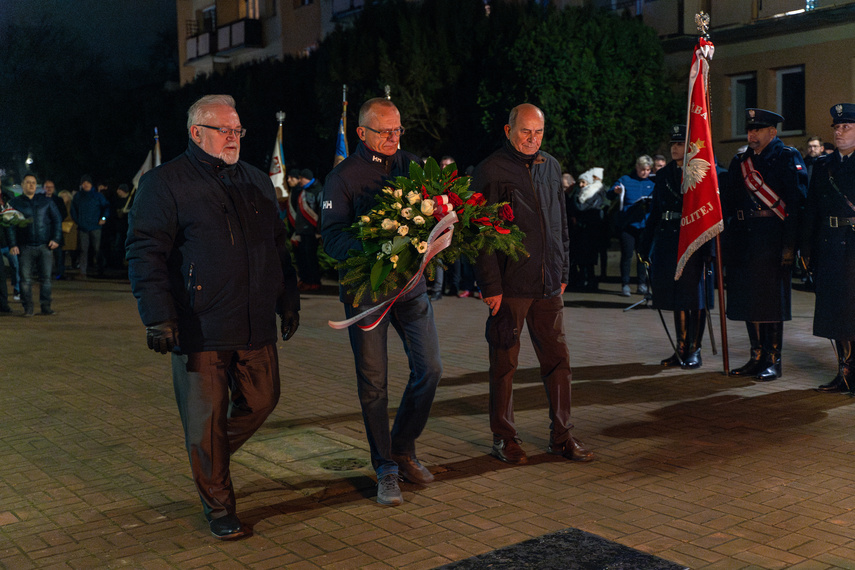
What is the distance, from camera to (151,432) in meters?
6.69

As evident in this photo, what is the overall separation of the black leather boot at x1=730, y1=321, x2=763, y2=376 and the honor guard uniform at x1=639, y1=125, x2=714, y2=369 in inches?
18.9

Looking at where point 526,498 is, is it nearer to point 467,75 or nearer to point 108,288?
point 108,288

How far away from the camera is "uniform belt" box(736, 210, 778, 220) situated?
26.6 ft

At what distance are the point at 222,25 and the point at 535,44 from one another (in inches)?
1083

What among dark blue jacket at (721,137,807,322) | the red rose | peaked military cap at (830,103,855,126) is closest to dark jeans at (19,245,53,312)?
dark blue jacket at (721,137,807,322)

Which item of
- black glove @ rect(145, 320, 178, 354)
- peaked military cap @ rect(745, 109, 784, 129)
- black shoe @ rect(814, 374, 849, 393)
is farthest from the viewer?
peaked military cap @ rect(745, 109, 784, 129)

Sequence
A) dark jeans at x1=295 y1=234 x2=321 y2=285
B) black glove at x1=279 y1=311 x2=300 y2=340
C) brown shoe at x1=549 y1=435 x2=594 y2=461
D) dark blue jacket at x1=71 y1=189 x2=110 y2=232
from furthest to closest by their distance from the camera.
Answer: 1. dark blue jacket at x1=71 y1=189 x2=110 y2=232
2. dark jeans at x1=295 y1=234 x2=321 y2=285
3. brown shoe at x1=549 y1=435 x2=594 y2=461
4. black glove at x1=279 y1=311 x2=300 y2=340

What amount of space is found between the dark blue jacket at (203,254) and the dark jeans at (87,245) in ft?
57.4

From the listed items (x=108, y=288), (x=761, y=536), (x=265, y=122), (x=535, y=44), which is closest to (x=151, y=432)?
(x=761, y=536)

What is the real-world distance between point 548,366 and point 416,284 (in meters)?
1.25

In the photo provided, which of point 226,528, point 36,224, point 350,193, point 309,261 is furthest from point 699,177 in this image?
point 309,261

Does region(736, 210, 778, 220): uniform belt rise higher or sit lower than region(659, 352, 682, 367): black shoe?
higher

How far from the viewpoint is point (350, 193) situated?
509cm

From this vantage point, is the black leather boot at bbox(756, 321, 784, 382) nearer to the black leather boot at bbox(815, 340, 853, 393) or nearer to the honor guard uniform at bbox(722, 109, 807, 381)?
the honor guard uniform at bbox(722, 109, 807, 381)
